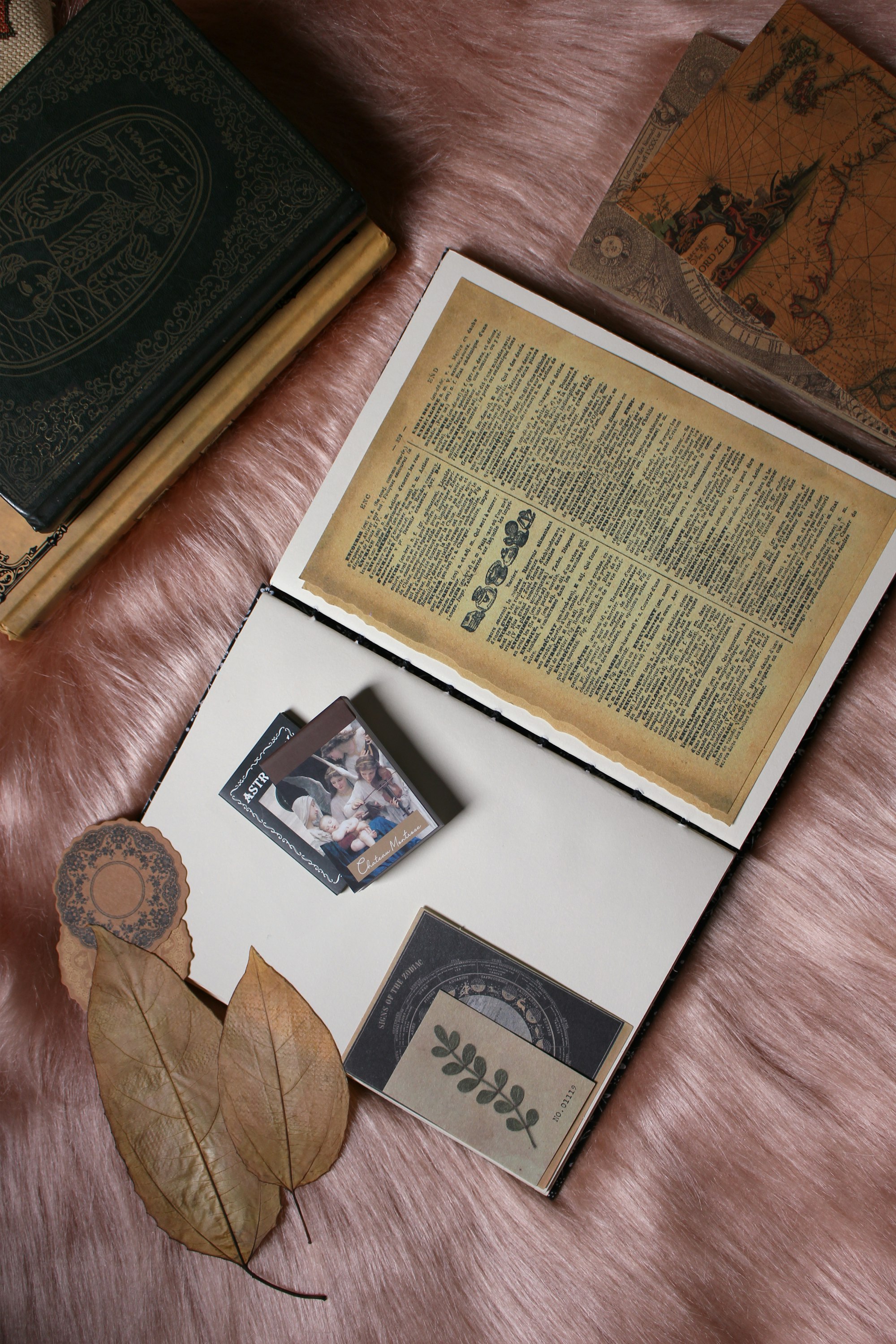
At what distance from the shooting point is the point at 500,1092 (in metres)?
0.55

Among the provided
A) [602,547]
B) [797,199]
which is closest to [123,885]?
[602,547]

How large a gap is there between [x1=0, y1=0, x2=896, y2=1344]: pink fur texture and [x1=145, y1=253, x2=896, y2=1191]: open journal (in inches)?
1.2

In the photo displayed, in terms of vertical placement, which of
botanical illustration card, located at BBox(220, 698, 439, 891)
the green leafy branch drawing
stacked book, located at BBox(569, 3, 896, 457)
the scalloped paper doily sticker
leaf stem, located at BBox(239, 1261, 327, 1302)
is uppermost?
stacked book, located at BBox(569, 3, 896, 457)

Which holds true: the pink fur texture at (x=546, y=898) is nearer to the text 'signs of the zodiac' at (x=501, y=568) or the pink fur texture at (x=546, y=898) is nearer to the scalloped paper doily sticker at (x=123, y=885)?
the scalloped paper doily sticker at (x=123, y=885)

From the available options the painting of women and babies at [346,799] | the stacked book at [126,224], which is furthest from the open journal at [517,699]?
the stacked book at [126,224]

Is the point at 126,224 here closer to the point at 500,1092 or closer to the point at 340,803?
the point at 340,803

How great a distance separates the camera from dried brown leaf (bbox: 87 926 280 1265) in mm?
509

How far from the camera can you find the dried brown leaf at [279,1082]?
508 mm

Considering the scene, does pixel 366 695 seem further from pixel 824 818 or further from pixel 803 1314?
pixel 803 1314

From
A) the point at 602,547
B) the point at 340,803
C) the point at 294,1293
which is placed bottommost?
the point at 294,1293

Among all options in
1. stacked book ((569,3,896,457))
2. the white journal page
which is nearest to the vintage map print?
stacked book ((569,3,896,457))

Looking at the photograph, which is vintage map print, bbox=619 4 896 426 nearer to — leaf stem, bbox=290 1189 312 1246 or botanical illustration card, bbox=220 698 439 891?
botanical illustration card, bbox=220 698 439 891

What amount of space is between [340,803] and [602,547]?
0.27 meters

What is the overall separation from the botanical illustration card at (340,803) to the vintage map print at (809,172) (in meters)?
0.44
